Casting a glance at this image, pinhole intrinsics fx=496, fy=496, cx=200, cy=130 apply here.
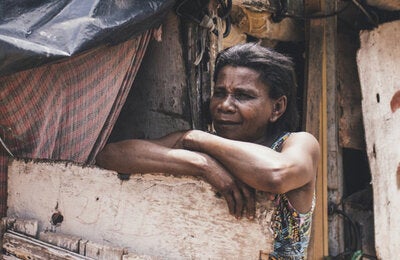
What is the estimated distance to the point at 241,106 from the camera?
7.52 feet

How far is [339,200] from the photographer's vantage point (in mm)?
3898

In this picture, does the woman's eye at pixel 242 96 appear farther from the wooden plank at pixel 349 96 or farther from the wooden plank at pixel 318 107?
the wooden plank at pixel 349 96

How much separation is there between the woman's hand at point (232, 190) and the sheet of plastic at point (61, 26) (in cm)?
71

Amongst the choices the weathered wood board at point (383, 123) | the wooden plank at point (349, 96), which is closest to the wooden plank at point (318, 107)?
the wooden plank at point (349, 96)

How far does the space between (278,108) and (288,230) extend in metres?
0.63

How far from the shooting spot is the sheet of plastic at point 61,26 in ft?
6.10

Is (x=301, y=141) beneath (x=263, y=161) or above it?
above

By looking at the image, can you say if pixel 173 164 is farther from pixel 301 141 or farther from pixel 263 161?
pixel 301 141

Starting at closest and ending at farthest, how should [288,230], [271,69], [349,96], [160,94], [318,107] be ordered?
[288,230]
[271,69]
[160,94]
[318,107]
[349,96]

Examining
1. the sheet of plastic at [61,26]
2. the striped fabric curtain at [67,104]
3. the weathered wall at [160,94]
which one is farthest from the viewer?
the weathered wall at [160,94]

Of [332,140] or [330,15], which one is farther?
[332,140]

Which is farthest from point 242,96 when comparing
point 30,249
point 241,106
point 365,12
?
point 365,12

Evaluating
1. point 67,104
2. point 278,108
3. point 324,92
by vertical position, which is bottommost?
point 67,104

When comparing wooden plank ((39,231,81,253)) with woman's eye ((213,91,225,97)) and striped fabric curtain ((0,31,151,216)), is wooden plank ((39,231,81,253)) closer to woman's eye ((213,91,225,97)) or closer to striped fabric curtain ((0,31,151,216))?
striped fabric curtain ((0,31,151,216))
